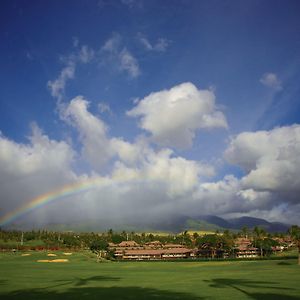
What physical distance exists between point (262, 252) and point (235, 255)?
11.9 metres

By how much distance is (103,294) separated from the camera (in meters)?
37.6

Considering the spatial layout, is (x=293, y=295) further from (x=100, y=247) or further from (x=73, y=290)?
(x=100, y=247)

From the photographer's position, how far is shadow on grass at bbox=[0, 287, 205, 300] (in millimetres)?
34969

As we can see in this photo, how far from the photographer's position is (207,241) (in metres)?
174

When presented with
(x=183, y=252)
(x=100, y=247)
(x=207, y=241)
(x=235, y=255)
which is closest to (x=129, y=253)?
(x=100, y=247)

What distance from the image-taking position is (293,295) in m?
34.2

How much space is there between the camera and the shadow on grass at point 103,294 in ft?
115

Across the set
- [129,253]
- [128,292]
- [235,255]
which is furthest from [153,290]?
[235,255]

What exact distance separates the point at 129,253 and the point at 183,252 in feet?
77.3

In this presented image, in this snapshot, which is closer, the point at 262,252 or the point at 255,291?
the point at 255,291

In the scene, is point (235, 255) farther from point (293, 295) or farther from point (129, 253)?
point (293, 295)

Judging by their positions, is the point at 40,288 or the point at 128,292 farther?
the point at 40,288

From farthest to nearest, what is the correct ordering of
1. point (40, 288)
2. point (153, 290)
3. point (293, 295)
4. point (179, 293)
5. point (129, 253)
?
point (129, 253) → point (40, 288) → point (153, 290) → point (179, 293) → point (293, 295)

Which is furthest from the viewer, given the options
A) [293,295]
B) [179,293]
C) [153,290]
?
[153,290]
